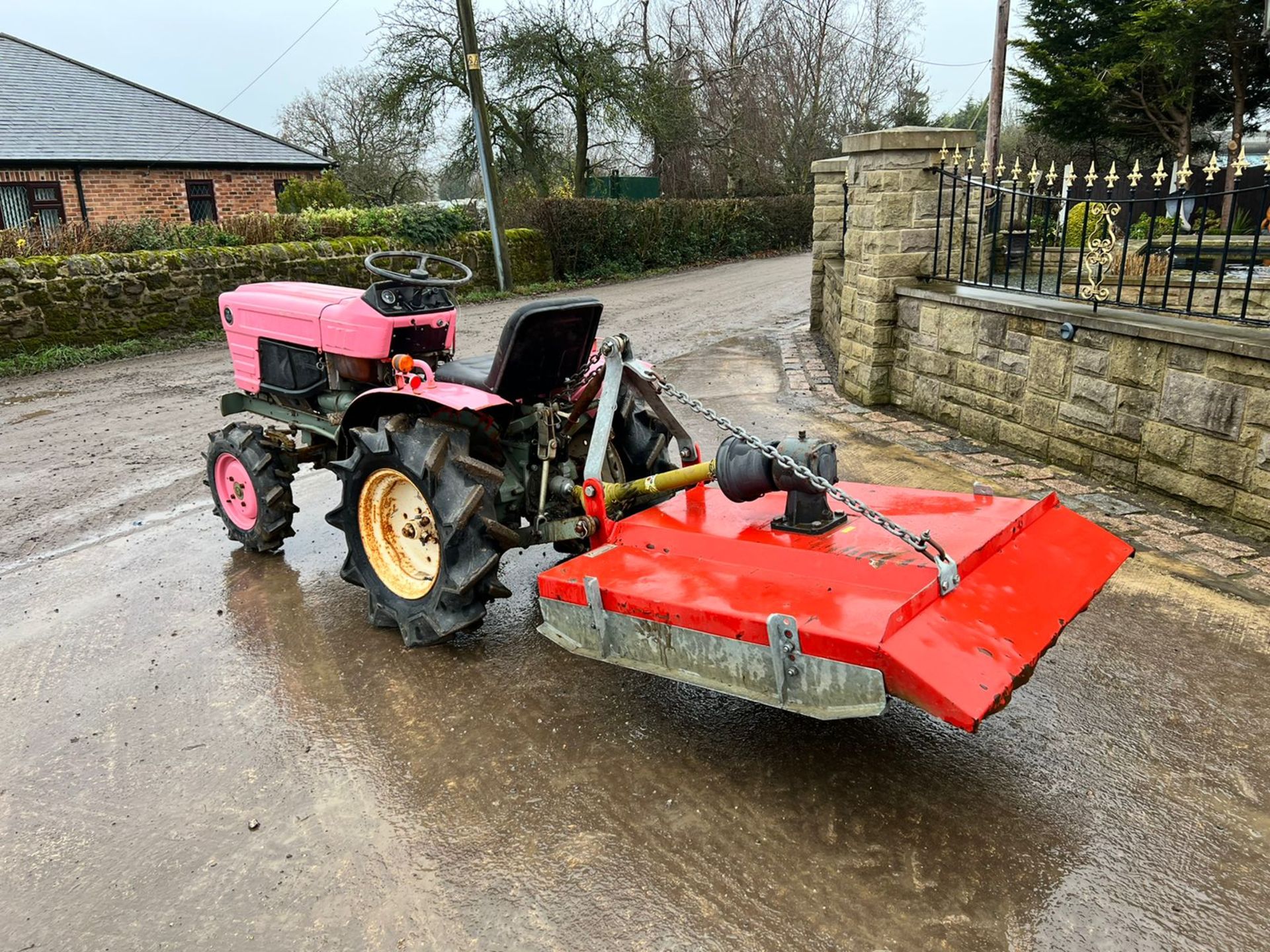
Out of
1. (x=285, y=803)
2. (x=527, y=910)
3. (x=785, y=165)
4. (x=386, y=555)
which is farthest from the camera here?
(x=785, y=165)

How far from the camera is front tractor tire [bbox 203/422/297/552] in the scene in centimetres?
453

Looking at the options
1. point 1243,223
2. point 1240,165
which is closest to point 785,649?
point 1240,165

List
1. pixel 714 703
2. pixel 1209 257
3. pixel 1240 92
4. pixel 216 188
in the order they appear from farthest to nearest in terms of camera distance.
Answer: pixel 216 188, pixel 1240 92, pixel 1209 257, pixel 714 703

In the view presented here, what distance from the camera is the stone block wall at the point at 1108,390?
442cm

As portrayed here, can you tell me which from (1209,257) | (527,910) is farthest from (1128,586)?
(1209,257)

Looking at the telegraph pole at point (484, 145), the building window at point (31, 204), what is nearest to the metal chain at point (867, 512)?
the telegraph pole at point (484, 145)

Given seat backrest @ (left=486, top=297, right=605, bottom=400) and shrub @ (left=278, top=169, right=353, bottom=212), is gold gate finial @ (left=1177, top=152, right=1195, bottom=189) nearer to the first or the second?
seat backrest @ (left=486, top=297, right=605, bottom=400)

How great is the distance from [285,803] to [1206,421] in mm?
4558

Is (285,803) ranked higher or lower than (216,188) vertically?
lower

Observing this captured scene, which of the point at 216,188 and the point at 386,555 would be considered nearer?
the point at 386,555

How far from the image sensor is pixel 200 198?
1986 centimetres

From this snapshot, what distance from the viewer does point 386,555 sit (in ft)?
12.7

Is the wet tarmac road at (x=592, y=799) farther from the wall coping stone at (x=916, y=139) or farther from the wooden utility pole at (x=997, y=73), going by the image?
the wooden utility pole at (x=997, y=73)

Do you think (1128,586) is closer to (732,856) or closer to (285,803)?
(732,856)
